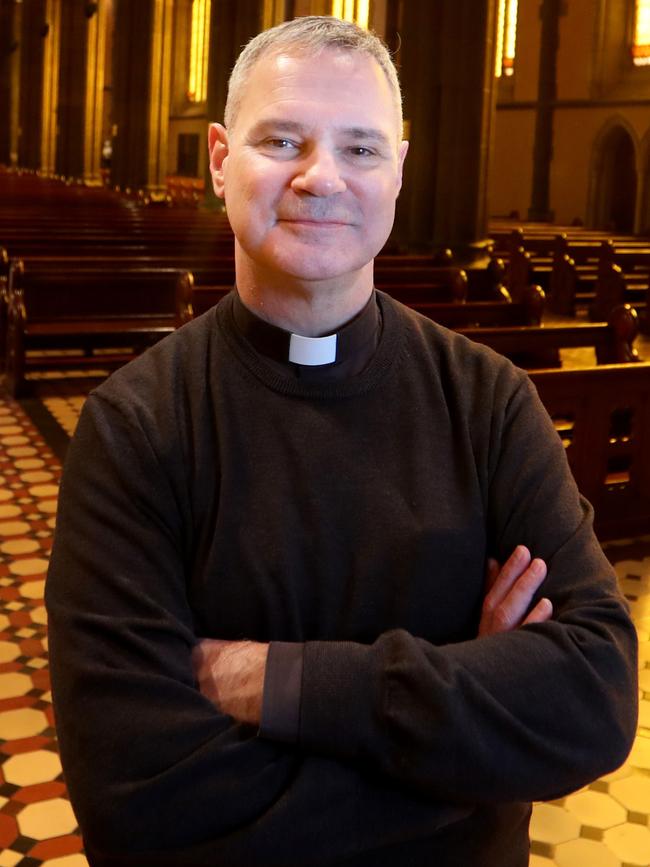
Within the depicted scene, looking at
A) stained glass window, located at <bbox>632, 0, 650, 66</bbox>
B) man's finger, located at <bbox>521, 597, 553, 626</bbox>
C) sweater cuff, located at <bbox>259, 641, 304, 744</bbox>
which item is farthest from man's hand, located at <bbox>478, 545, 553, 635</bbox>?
stained glass window, located at <bbox>632, 0, 650, 66</bbox>

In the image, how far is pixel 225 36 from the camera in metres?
16.5

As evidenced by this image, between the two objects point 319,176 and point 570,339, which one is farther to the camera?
point 570,339

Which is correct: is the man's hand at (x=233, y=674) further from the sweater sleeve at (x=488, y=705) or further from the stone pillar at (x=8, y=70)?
the stone pillar at (x=8, y=70)

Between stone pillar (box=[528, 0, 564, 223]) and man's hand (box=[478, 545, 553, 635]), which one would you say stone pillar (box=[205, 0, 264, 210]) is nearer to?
stone pillar (box=[528, 0, 564, 223])

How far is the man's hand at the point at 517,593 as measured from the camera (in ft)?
4.76

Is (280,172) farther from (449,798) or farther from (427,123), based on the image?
(427,123)

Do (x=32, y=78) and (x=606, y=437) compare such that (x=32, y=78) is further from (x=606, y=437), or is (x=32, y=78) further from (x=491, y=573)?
(x=491, y=573)

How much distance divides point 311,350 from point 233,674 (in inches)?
16.9

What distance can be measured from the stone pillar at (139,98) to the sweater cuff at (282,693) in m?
22.5

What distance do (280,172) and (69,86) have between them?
29.5 metres

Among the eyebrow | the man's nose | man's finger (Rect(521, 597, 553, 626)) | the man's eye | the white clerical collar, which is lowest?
man's finger (Rect(521, 597, 553, 626))

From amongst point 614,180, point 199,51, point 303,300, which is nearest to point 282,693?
point 303,300

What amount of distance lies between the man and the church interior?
19cm

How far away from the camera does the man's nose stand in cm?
137
